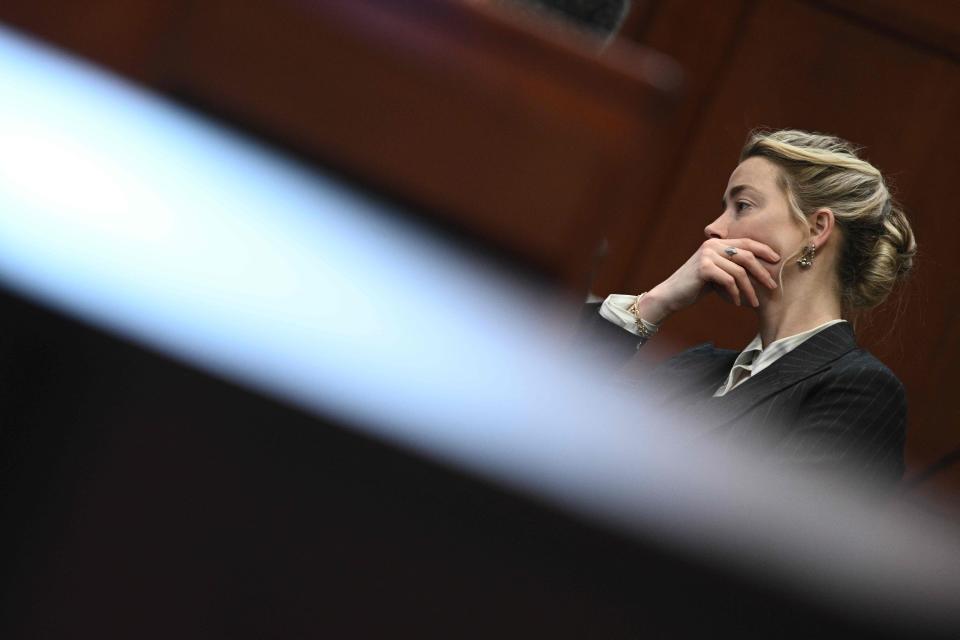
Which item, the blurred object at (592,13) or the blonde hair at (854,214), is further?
the blonde hair at (854,214)

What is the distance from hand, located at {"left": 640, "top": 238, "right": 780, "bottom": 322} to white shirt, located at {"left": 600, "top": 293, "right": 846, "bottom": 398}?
2 centimetres

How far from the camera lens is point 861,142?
1098 millimetres

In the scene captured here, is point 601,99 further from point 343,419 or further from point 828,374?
point 828,374

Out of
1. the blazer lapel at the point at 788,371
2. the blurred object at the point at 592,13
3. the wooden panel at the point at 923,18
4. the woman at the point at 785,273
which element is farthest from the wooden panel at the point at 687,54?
the blurred object at the point at 592,13

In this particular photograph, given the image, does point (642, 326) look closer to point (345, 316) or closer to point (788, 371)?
point (788, 371)

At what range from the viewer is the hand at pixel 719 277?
2.25 ft

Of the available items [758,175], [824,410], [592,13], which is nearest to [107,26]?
[592,13]

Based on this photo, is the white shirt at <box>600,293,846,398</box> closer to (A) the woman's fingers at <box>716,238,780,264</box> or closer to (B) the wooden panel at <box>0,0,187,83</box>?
(A) the woman's fingers at <box>716,238,780,264</box>

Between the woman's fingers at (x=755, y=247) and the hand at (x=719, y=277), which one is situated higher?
the woman's fingers at (x=755, y=247)

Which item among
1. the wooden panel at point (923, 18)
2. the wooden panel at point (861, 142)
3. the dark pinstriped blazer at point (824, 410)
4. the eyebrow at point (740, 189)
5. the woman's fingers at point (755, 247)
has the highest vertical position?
the wooden panel at point (923, 18)

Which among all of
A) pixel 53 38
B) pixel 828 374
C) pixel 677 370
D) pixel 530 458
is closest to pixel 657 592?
pixel 530 458

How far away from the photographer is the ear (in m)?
0.70

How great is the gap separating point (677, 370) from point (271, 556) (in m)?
0.61

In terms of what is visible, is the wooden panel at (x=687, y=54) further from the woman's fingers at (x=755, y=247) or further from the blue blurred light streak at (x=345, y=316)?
the blue blurred light streak at (x=345, y=316)
